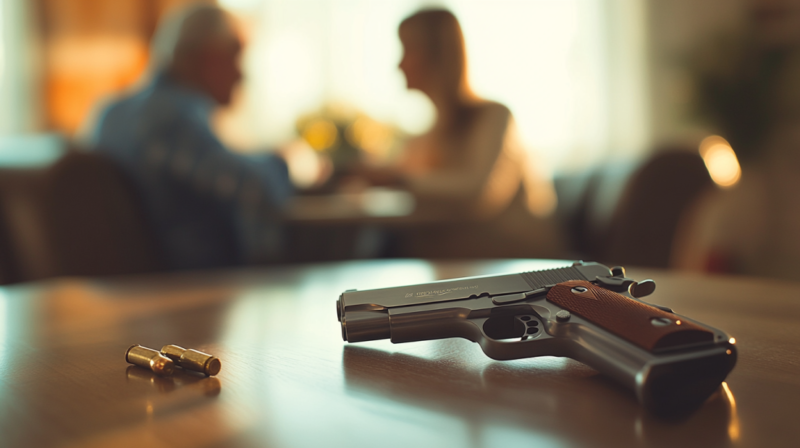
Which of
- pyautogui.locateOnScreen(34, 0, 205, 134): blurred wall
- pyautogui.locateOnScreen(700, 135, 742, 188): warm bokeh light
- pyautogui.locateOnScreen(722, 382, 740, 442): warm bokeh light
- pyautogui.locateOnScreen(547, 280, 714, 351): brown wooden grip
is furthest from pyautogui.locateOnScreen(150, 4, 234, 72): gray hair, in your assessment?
pyautogui.locateOnScreen(34, 0, 205, 134): blurred wall

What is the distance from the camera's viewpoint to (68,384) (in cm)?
50

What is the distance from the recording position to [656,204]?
1648mm

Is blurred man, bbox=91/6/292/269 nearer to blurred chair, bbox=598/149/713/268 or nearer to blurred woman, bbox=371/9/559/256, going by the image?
blurred woman, bbox=371/9/559/256

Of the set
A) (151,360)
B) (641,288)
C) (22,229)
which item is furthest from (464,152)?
(151,360)

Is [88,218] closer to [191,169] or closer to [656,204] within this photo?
[191,169]

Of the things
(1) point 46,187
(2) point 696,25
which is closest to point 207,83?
(1) point 46,187

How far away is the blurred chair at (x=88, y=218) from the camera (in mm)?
1445

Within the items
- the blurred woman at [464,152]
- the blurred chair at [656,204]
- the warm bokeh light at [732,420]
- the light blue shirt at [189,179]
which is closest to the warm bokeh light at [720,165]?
the blurred chair at [656,204]

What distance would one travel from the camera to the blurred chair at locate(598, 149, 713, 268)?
1605 millimetres

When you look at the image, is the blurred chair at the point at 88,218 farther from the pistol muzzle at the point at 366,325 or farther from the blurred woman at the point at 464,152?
the pistol muzzle at the point at 366,325

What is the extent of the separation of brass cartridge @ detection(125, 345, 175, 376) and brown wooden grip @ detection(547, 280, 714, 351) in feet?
1.09

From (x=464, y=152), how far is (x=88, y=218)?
110 cm

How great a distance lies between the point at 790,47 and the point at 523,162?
8.25 ft

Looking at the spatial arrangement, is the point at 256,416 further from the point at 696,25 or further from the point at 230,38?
the point at 696,25
